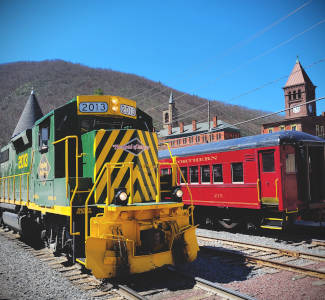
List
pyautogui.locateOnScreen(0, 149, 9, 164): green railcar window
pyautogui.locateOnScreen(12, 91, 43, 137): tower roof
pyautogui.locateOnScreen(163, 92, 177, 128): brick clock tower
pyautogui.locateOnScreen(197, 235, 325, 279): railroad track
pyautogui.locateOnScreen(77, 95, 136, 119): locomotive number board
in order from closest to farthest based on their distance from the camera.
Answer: pyautogui.locateOnScreen(197, 235, 325, 279): railroad track
pyautogui.locateOnScreen(77, 95, 136, 119): locomotive number board
pyautogui.locateOnScreen(0, 149, 9, 164): green railcar window
pyautogui.locateOnScreen(12, 91, 43, 137): tower roof
pyautogui.locateOnScreen(163, 92, 177, 128): brick clock tower

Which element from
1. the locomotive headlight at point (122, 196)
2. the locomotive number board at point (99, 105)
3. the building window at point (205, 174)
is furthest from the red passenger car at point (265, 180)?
the locomotive headlight at point (122, 196)

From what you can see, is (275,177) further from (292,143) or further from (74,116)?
(74,116)

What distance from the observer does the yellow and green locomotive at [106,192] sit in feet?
16.0

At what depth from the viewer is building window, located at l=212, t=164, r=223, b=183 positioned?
1105 centimetres

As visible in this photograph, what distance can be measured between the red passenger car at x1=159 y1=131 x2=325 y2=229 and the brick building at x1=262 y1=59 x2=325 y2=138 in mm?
44352

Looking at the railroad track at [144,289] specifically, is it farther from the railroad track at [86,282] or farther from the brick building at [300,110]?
the brick building at [300,110]

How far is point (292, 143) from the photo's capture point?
945 cm

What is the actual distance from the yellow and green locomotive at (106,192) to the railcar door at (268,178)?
4.17 m

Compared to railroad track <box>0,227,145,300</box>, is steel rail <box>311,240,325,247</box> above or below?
below

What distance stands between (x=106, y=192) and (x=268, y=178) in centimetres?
568

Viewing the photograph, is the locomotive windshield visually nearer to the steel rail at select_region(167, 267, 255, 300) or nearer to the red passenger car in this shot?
the steel rail at select_region(167, 267, 255, 300)

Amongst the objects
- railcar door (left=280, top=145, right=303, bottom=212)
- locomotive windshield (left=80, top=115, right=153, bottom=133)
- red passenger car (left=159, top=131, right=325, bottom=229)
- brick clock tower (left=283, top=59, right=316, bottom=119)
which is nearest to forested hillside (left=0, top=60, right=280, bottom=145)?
brick clock tower (left=283, top=59, right=316, bottom=119)

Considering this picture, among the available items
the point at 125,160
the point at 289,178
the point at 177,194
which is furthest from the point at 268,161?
the point at 125,160

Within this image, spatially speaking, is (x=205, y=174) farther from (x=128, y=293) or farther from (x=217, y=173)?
(x=128, y=293)
